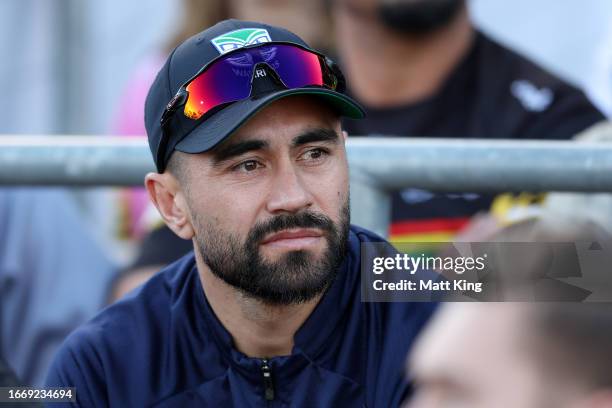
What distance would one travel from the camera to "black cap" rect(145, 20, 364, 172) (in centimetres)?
202

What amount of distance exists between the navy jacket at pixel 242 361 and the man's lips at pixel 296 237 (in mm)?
161

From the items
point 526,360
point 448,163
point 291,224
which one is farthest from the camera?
point 448,163

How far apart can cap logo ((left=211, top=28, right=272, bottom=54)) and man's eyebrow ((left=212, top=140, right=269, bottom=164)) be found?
0.17 m

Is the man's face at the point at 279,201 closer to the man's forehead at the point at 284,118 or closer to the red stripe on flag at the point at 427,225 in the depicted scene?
the man's forehead at the point at 284,118

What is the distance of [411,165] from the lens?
7.94ft

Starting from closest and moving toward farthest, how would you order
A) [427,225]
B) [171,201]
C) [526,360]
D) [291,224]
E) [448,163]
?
[526,360]
[291,224]
[171,201]
[448,163]
[427,225]

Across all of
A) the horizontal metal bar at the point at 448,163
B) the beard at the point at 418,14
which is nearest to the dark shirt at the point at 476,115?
the beard at the point at 418,14

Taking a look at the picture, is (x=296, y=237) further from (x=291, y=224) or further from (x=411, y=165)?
(x=411, y=165)

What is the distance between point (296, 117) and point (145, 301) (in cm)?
49

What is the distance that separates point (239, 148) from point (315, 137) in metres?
0.14

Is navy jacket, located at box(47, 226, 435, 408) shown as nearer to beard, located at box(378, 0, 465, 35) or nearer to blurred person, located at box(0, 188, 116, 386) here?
blurred person, located at box(0, 188, 116, 386)

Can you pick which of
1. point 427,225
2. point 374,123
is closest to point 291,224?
point 427,225

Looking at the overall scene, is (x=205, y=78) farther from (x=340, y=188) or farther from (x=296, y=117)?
(x=340, y=188)

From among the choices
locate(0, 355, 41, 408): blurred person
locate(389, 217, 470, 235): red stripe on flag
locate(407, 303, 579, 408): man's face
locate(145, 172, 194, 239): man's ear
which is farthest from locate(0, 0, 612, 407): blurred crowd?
locate(407, 303, 579, 408): man's face
